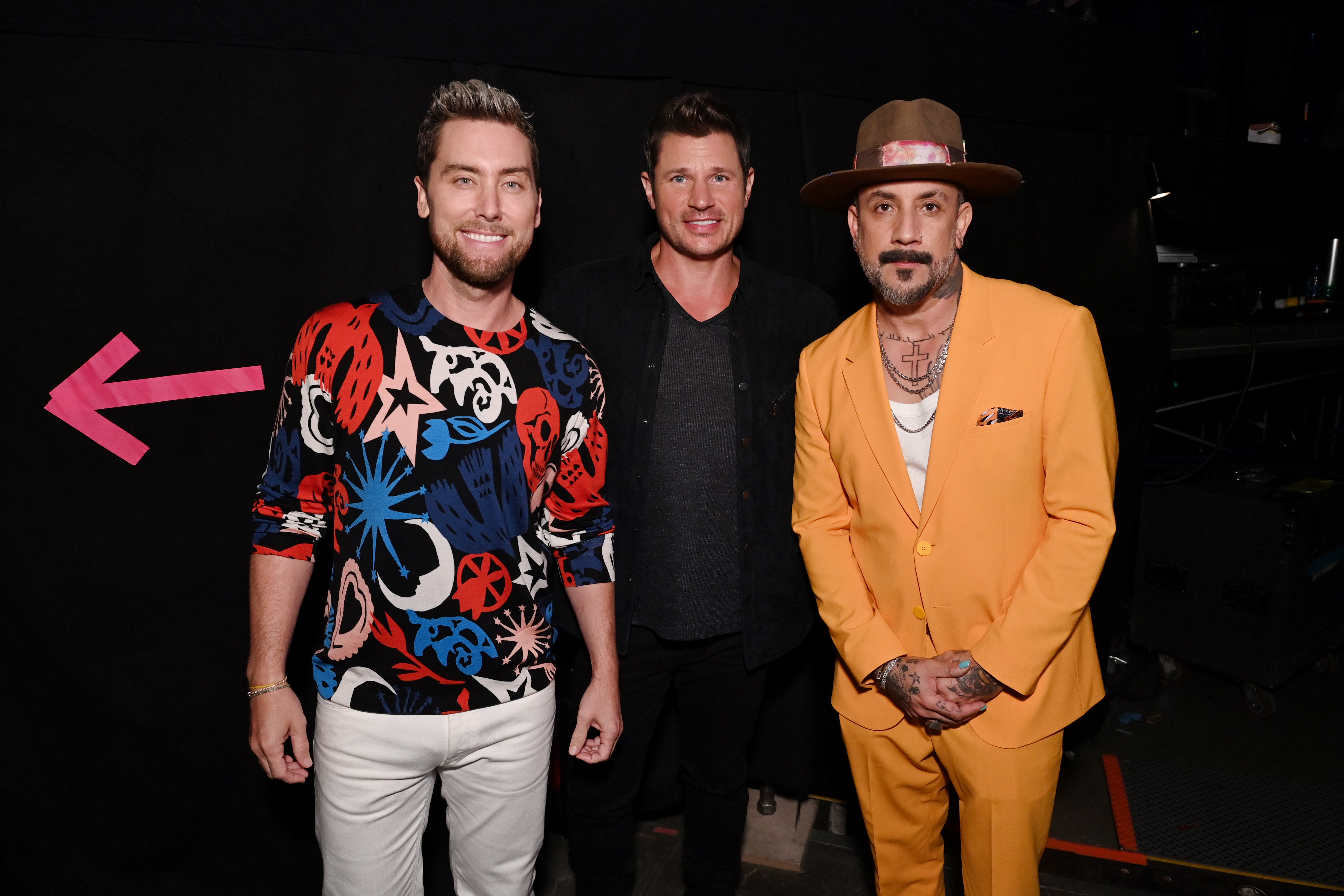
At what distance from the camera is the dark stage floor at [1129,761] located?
258 cm

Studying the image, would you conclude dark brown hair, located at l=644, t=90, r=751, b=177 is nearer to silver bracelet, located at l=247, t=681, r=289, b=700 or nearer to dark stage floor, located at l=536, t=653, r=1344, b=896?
silver bracelet, located at l=247, t=681, r=289, b=700

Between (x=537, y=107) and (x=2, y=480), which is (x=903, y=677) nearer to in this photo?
(x=537, y=107)

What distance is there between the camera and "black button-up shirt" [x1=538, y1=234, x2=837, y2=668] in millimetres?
2035

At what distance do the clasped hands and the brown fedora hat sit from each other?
3.34 ft

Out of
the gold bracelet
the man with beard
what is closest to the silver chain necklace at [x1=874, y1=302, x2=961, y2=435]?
the man with beard

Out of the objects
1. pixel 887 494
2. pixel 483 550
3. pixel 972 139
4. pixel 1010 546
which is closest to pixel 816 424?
pixel 887 494

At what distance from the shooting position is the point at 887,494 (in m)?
1.82

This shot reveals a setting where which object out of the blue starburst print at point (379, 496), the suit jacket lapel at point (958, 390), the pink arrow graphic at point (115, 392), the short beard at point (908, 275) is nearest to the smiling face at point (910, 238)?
the short beard at point (908, 275)

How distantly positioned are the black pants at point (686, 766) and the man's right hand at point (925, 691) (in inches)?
16.5

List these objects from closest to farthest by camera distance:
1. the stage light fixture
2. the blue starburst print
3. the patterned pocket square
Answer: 1. the blue starburst print
2. the patterned pocket square
3. the stage light fixture

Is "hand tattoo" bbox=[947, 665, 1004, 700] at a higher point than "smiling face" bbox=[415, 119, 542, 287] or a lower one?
lower

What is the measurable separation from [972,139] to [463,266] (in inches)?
82.0

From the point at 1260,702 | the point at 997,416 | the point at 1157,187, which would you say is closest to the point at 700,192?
the point at 997,416

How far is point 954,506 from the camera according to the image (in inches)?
68.9
